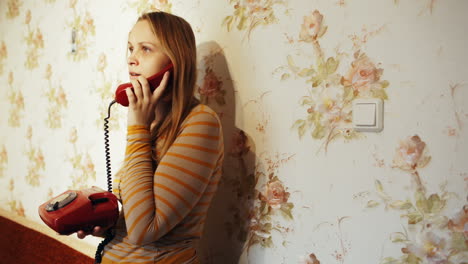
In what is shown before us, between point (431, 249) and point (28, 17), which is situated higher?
point (28, 17)

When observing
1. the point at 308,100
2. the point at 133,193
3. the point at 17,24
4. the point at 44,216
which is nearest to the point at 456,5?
the point at 308,100

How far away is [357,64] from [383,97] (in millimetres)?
94

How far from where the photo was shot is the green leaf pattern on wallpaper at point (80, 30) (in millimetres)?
1577

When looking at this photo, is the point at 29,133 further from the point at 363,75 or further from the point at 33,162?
the point at 363,75

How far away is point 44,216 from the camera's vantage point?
2.97 ft

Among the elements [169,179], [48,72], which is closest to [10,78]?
[48,72]

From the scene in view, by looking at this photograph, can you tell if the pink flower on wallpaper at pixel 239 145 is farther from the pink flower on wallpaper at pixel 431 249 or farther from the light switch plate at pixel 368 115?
the pink flower on wallpaper at pixel 431 249

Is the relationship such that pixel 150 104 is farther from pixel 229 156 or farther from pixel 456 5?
pixel 456 5

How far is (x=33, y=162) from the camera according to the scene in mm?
1954

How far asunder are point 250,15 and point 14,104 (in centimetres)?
167

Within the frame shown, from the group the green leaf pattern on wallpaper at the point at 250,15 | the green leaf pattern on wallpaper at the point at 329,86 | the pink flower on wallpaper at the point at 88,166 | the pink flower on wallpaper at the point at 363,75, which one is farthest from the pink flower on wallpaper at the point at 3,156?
the pink flower on wallpaper at the point at 363,75

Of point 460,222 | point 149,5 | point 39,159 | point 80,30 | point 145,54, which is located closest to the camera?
point 460,222

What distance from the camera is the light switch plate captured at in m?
0.79

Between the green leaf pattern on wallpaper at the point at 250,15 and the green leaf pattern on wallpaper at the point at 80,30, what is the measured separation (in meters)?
0.76
